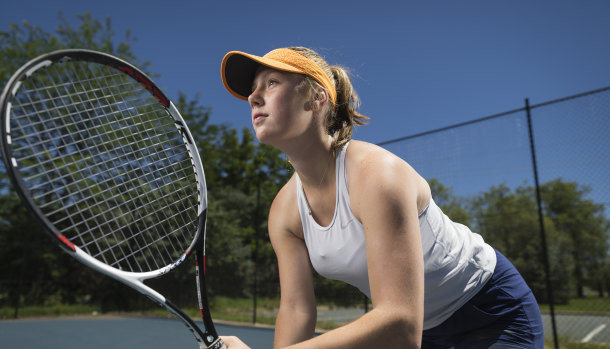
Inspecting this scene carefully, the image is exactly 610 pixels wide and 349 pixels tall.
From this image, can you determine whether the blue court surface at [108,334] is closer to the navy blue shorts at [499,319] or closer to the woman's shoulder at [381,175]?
the navy blue shorts at [499,319]

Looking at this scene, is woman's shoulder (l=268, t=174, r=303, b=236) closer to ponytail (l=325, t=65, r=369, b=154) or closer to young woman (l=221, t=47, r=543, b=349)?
young woman (l=221, t=47, r=543, b=349)

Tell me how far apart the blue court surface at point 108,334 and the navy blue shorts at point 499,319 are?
472 cm

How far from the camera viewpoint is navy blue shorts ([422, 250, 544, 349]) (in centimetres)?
150

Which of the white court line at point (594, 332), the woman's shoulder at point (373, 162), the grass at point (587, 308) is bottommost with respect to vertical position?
the white court line at point (594, 332)

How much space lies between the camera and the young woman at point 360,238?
1.07 metres

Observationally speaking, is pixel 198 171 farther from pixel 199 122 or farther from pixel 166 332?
pixel 199 122

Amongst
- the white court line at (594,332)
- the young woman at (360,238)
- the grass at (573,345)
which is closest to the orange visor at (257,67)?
the young woman at (360,238)

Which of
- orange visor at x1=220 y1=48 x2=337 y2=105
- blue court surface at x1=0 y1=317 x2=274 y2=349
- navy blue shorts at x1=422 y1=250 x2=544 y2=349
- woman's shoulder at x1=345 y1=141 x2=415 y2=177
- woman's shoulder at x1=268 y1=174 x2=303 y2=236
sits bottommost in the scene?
blue court surface at x1=0 y1=317 x2=274 y2=349

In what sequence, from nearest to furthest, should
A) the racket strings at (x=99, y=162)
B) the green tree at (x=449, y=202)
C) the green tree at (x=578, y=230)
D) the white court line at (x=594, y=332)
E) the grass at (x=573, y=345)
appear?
the racket strings at (x=99, y=162) < the grass at (x=573, y=345) < the white court line at (x=594, y=332) < the green tree at (x=449, y=202) < the green tree at (x=578, y=230)

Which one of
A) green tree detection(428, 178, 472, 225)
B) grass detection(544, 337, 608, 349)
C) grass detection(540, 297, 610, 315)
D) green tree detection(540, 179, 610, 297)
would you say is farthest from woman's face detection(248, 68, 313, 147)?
green tree detection(540, 179, 610, 297)

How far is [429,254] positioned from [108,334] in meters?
7.36

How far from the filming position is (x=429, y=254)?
4.39ft

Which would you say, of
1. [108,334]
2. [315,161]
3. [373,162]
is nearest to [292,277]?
[315,161]

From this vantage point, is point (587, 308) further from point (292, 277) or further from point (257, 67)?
point (257, 67)
